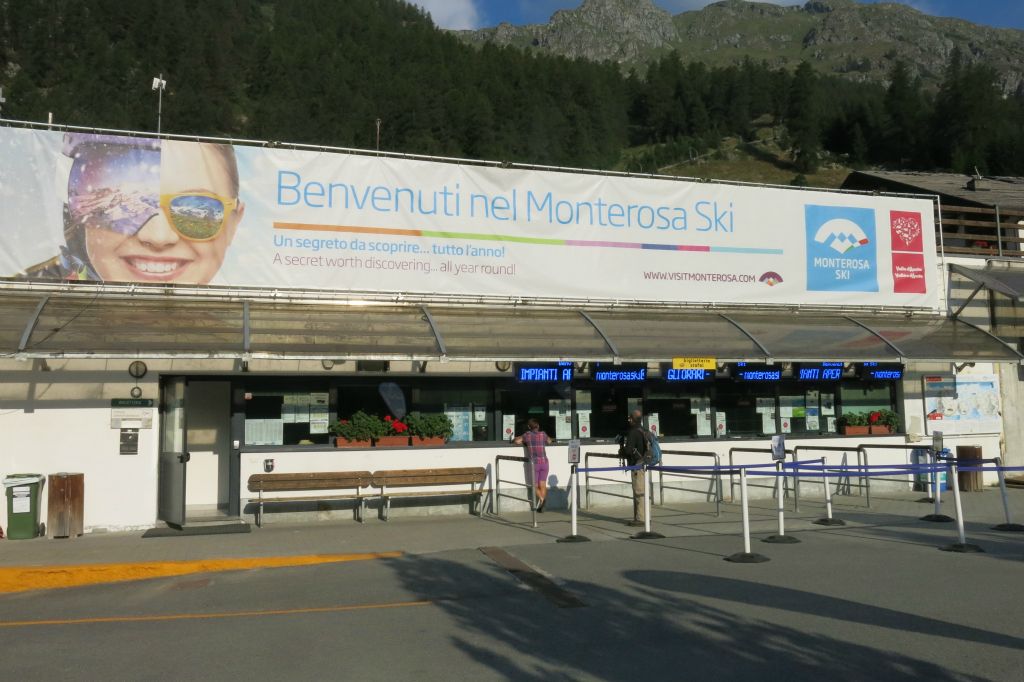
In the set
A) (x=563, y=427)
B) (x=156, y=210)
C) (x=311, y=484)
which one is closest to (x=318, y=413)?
(x=311, y=484)

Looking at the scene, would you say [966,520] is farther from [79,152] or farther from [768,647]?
[79,152]

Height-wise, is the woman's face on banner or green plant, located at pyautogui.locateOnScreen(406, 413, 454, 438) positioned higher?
the woman's face on banner

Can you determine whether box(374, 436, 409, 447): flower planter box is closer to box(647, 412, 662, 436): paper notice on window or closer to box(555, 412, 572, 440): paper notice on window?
box(555, 412, 572, 440): paper notice on window

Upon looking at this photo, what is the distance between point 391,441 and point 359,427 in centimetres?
65

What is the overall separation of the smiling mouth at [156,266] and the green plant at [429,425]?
4951 millimetres

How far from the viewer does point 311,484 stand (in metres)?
15.1

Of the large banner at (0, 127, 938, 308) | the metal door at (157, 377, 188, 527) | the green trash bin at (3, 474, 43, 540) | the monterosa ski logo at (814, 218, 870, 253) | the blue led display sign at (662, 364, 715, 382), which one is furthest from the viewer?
the monterosa ski logo at (814, 218, 870, 253)

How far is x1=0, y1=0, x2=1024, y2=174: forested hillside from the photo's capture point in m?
89.2

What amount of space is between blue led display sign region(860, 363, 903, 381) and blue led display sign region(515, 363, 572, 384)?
6759mm

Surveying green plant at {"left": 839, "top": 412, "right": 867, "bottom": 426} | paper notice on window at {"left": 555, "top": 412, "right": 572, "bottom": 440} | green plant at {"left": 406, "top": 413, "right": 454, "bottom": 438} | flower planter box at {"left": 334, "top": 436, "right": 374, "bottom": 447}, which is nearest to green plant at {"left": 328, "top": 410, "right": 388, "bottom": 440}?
flower planter box at {"left": 334, "top": 436, "right": 374, "bottom": 447}

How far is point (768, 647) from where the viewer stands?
708 centimetres

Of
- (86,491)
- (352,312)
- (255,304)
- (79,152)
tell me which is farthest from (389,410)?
(79,152)

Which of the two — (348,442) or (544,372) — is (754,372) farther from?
(348,442)

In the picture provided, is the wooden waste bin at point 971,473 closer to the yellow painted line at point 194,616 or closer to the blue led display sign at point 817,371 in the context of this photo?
the blue led display sign at point 817,371
